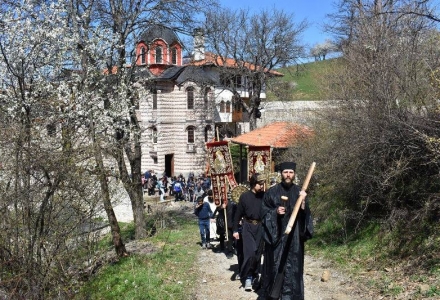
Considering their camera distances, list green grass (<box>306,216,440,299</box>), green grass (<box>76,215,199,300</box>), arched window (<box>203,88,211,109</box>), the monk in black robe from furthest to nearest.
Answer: arched window (<box>203,88,211,109</box>) < green grass (<box>76,215,199,300</box>) < the monk in black robe < green grass (<box>306,216,440,299</box>)

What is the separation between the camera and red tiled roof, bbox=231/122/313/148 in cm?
1919

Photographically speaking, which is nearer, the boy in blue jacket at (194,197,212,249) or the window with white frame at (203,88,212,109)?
the boy in blue jacket at (194,197,212,249)

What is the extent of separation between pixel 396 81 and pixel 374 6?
11.2 feet

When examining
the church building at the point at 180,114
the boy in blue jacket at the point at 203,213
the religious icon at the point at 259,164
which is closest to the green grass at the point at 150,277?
the boy in blue jacket at the point at 203,213

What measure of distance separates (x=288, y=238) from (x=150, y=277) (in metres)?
3.84

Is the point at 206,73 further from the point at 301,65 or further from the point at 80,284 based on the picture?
the point at 80,284

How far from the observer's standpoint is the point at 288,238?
22.4 ft

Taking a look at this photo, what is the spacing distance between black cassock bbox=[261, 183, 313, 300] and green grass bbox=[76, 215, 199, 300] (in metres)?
2.48

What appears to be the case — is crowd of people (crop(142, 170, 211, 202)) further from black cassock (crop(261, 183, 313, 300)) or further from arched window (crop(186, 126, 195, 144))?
black cassock (crop(261, 183, 313, 300))

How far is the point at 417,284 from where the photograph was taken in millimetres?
7625

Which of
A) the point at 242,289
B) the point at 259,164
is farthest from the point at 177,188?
the point at 242,289

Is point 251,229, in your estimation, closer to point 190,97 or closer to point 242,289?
point 242,289

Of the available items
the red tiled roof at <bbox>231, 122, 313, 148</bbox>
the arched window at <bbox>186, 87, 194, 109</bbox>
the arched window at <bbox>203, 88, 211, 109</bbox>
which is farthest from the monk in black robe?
the arched window at <bbox>203, 88, 211, 109</bbox>

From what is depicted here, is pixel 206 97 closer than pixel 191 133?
No
